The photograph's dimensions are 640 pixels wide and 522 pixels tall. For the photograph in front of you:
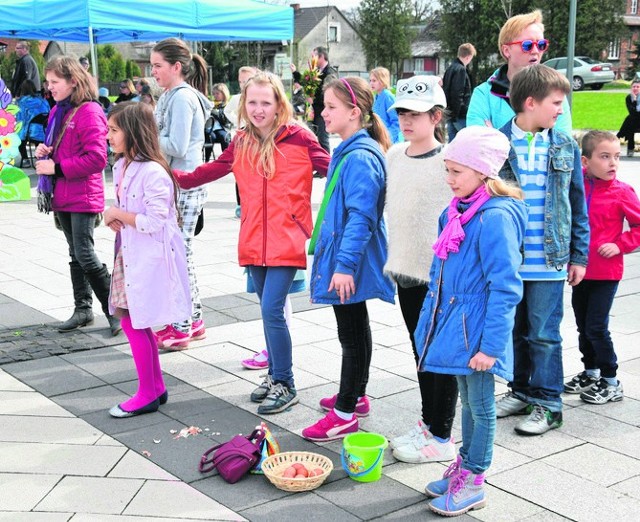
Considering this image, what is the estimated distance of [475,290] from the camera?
10.7 ft

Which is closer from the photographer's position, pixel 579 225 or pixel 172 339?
pixel 579 225

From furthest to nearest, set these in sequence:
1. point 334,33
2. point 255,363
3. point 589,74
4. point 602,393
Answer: point 334,33, point 589,74, point 255,363, point 602,393

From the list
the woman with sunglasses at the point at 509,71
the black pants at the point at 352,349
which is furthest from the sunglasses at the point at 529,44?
the black pants at the point at 352,349

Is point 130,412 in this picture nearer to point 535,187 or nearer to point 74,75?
point 535,187

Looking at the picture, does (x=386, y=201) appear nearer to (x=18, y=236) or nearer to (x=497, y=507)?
(x=497, y=507)

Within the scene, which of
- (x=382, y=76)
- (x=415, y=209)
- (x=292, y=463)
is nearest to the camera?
(x=292, y=463)

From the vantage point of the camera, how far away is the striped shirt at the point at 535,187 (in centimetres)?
405

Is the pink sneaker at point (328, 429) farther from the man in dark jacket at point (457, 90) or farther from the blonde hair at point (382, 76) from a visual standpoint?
the man in dark jacket at point (457, 90)

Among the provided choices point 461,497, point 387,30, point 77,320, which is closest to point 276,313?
point 461,497

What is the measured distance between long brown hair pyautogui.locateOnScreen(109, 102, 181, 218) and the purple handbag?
1504 millimetres

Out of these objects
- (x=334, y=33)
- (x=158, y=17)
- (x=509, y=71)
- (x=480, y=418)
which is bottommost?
(x=480, y=418)

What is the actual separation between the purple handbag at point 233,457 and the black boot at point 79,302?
254 cm

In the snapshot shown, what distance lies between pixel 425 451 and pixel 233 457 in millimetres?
856

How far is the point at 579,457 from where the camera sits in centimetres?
386
